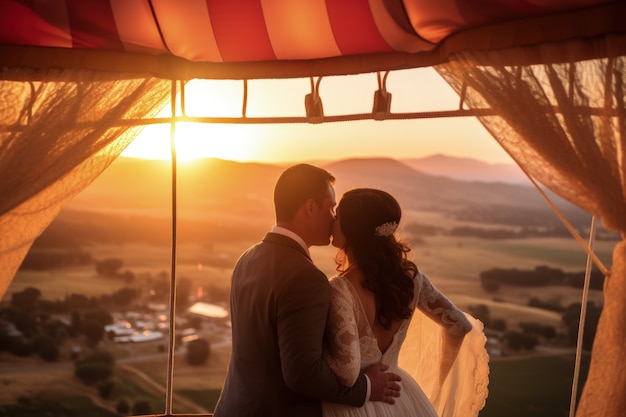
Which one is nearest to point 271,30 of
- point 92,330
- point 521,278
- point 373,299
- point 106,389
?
point 373,299

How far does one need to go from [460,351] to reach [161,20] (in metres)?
1.62

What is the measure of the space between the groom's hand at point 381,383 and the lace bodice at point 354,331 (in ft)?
0.08

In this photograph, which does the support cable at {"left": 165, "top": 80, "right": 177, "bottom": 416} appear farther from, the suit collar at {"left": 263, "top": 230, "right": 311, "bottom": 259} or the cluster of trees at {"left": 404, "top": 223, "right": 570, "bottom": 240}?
the cluster of trees at {"left": 404, "top": 223, "right": 570, "bottom": 240}

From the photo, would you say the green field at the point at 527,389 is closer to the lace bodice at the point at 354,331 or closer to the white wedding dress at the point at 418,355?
the white wedding dress at the point at 418,355

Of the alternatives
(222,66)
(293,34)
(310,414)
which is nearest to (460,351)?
(310,414)

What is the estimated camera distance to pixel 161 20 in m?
2.61

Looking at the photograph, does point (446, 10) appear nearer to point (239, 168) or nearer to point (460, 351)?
point (460, 351)

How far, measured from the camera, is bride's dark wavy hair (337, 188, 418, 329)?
1.92 m

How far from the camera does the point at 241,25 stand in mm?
2654

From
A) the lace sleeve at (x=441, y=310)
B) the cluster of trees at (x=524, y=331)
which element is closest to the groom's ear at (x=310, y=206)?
the lace sleeve at (x=441, y=310)

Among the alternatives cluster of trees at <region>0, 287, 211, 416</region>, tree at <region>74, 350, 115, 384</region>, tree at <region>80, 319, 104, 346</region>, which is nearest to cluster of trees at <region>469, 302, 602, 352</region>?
cluster of trees at <region>0, 287, 211, 416</region>

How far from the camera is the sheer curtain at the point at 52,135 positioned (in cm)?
271

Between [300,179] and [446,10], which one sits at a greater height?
[446,10]

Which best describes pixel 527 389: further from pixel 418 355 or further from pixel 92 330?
pixel 418 355
